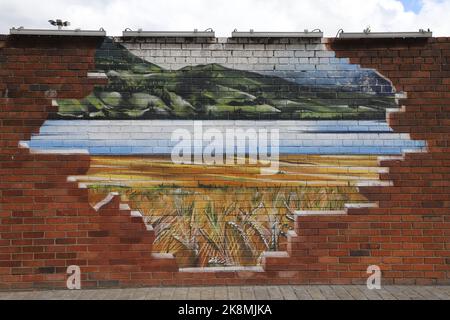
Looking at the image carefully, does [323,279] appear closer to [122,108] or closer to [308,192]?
[308,192]

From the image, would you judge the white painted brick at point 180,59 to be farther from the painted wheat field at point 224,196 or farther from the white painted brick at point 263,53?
the painted wheat field at point 224,196

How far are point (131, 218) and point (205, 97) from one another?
Answer: 201 centimetres

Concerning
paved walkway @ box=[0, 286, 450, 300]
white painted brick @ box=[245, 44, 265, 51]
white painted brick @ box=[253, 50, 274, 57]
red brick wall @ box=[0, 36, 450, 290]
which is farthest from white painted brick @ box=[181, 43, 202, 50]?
paved walkway @ box=[0, 286, 450, 300]

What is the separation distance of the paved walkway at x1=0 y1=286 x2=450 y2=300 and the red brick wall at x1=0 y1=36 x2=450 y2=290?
0.15 metres

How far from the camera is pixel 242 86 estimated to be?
6.57 metres

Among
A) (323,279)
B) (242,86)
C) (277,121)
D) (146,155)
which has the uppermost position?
(242,86)

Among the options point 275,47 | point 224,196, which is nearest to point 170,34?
point 275,47

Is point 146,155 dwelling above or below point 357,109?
below

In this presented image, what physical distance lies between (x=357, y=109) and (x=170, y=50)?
9.29ft

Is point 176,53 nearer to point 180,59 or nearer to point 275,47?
point 180,59

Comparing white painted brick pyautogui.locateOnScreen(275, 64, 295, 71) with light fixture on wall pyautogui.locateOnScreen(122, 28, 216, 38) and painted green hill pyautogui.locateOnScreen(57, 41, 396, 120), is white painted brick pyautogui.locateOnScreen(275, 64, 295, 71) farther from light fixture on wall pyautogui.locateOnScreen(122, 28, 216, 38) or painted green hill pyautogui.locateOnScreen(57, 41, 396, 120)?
light fixture on wall pyautogui.locateOnScreen(122, 28, 216, 38)

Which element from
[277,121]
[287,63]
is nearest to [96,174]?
[277,121]

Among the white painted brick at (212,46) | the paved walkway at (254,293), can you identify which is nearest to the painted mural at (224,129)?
the white painted brick at (212,46)

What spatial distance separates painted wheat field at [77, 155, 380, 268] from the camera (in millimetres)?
6422
